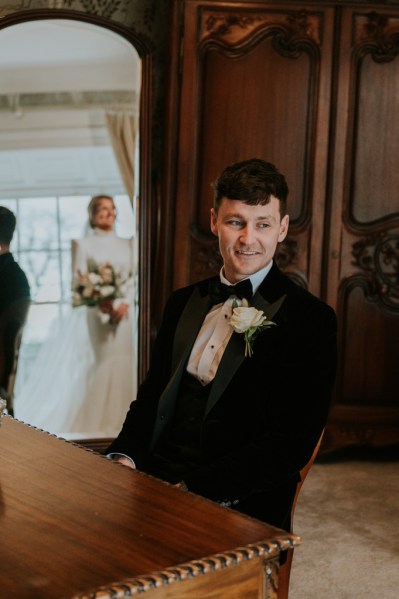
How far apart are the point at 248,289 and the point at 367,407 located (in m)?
2.34

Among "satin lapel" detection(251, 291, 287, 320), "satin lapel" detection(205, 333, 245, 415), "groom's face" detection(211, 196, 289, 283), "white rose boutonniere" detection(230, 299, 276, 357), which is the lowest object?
"satin lapel" detection(205, 333, 245, 415)

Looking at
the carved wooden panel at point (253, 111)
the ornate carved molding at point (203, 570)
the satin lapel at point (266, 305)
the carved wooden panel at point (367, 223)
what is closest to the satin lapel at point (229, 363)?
the satin lapel at point (266, 305)

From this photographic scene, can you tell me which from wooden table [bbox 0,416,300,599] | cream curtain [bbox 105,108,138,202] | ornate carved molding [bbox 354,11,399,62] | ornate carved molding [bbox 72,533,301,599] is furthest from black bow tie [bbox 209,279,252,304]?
ornate carved molding [bbox 354,11,399,62]

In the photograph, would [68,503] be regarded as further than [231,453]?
No

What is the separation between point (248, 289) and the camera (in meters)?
2.42

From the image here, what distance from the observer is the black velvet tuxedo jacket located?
2.20 metres

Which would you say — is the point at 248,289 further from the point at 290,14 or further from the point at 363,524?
the point at 290,14

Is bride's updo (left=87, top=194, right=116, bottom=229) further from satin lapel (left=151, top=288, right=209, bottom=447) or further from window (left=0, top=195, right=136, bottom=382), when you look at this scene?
satin lapel (left=151, top=288, right=209, bottom=447)

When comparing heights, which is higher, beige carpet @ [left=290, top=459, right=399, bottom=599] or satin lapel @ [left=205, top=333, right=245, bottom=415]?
satin lapel @ [left=205, top=333, right=245, bottom=415]

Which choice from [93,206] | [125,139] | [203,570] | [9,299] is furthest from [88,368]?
[203,570]

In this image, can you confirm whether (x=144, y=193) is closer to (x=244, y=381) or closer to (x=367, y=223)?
(x=367, y=223)

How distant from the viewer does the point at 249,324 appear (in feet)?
7.46

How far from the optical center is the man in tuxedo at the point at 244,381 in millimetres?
2217

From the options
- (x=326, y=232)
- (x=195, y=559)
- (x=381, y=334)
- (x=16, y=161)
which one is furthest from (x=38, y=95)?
(x=195, y=559)
